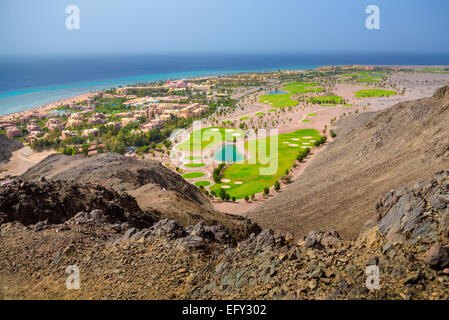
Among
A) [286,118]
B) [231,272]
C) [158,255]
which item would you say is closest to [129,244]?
[158,255]

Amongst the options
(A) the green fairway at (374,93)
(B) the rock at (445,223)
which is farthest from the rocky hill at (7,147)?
(A) the green fairway at (374,93)

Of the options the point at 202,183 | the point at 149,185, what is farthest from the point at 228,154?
the point at 149,185

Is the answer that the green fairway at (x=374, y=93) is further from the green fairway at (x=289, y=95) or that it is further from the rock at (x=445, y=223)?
the rock at (x=445, y=223)

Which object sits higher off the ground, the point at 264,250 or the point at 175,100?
the point at 175,100

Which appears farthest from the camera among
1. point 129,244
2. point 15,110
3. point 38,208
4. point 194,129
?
point 15,110
